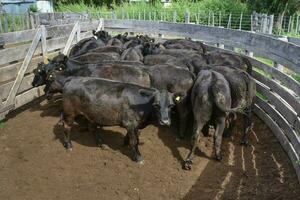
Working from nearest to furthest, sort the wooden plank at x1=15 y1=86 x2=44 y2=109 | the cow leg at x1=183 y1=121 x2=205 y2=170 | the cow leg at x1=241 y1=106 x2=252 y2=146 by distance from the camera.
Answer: the cow leg at x1=183 y1=121 x2=205 y2=170
the cow leg at x1=241 y1=106 x2=252 y2=146
the wooden plank at x1=15 y1=86 x2=44 y2=109

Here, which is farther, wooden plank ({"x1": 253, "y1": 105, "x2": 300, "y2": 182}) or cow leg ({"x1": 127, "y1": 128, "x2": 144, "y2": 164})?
cow leg ({"x1": 127, "y1": 128, "x2": 144, "y2": 164})

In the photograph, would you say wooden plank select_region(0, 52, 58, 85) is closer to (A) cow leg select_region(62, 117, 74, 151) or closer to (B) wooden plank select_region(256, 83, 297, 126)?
(A) cow leg select_region(62, 117, 74, 151)

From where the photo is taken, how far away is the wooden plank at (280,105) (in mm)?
6133

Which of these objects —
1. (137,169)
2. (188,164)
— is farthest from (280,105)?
(137,169)

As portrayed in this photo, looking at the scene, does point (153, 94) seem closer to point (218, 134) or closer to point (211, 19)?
point (218, 134)

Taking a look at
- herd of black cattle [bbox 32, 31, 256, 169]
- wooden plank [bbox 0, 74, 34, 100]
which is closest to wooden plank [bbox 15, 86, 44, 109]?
wooden plank [bbox 0, 74, 34, 100]

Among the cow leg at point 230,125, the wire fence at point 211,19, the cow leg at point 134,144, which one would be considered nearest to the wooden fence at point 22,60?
the wire fence at point 211,19

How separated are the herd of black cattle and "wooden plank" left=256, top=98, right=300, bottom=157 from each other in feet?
1.71

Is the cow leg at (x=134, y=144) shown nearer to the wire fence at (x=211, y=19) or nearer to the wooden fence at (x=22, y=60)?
the wooden fence at (x=22, y=60)

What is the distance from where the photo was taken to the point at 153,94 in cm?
612

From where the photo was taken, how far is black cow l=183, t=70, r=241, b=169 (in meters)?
6.11

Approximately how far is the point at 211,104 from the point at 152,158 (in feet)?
4.69

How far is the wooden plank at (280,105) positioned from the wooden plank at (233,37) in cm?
67

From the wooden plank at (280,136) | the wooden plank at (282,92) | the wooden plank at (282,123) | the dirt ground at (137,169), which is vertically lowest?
the dirt ground at (137,169)
